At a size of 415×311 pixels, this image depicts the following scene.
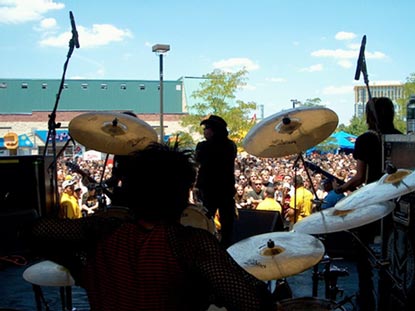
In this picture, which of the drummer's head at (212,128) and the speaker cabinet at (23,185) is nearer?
the drummer's head at (212,128)

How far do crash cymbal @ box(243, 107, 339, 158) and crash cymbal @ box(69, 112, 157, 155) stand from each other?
2.80ft

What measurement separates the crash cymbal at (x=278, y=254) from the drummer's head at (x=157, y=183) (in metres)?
1.22

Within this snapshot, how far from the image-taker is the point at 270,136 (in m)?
3.60

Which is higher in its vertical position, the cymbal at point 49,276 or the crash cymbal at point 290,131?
the crash cymbal at point 290,131

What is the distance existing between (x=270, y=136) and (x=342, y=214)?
41.5 inches

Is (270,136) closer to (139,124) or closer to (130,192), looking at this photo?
(139,124)

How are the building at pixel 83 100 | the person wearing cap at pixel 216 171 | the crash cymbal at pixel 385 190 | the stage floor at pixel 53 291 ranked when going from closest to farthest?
the crash cymbal at pixel 385 190 < the stage floor at pixel 53 291 < the person wearing cap at pixel 216 171 < the building at pixel 83 100

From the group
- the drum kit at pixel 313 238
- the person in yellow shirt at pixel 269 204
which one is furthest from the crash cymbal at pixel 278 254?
the person in yellow shirt at pixel 269 204

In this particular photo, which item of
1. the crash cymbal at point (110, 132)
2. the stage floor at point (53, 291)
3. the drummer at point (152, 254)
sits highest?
the crash cymbal at point (110, 132)

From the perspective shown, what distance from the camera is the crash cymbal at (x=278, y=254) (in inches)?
98.4

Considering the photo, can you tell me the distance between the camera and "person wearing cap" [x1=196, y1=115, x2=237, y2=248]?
15.8ft

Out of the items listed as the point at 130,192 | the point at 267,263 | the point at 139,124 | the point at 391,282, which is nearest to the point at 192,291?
the point at 130,192

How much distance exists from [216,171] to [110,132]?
1.25 metres

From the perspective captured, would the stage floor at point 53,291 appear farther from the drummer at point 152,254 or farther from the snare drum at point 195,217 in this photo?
the drummer at point 152,254
